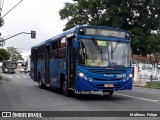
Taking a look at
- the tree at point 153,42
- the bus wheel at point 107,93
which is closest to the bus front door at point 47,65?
the bus wheel at point 107,93

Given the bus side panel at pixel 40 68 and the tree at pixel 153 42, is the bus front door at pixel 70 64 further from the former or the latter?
the tree at pixel 153 42

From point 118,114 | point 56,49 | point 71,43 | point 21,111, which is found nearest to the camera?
point 118,114

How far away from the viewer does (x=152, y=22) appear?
160ft

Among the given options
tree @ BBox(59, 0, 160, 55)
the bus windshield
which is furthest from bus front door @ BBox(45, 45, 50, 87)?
tree @ BBox(59, 0, 160, 55)

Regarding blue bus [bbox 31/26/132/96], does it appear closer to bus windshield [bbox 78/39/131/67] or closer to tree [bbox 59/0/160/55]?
bus windshield [bbox 78/39/131/67]

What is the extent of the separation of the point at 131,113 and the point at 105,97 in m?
6.48

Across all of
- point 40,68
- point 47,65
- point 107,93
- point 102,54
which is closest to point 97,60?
point 102,54

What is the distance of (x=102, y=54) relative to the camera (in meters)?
17.7

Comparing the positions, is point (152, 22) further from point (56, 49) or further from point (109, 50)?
point (109, 50)

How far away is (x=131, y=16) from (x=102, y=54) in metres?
32.4

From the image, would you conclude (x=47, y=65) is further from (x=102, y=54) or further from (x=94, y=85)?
(x=94, y=85)

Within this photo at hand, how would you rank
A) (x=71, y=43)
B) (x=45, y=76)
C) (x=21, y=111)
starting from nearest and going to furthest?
(x=21, y=111) → (x=71, y=43) → (x=45, y=76)

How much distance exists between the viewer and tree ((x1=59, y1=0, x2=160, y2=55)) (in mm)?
47562

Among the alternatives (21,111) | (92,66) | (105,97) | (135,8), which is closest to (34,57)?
(105,97)
